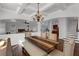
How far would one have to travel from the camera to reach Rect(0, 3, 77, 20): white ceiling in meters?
2.54

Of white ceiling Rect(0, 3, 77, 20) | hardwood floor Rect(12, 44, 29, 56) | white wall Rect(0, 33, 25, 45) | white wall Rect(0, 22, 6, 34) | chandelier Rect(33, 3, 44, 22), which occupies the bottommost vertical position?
hardwood floor Rect(12, 44, 29, 56)

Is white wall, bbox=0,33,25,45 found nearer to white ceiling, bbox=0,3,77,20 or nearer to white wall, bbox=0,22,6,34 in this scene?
white wall, bbox=0,22,6,34

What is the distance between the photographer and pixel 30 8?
8.36ft

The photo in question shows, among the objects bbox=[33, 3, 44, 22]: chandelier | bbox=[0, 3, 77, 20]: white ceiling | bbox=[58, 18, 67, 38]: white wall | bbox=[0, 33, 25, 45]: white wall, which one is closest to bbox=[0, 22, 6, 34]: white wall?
bbox=[0, 33, 25, 45]: white wall

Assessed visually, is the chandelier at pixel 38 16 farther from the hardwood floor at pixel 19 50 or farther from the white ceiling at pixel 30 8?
the hardwood floor at pixel 19 50

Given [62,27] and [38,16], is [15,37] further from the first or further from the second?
[62,27]

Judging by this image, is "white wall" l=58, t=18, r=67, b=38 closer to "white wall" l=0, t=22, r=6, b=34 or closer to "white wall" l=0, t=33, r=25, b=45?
"white wall" l=0, t=33, r=25, b=45

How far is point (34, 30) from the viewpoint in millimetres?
2553

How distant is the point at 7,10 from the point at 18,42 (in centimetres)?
53

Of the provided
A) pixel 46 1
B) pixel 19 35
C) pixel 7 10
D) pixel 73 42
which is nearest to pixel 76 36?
pixel 73 42

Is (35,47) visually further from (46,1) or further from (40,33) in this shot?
(46,1)

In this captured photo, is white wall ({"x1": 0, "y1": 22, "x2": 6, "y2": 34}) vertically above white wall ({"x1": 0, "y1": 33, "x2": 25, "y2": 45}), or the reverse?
white wall ({"x1": 0, "y1": 22, "x2": 6, "y2": 34})

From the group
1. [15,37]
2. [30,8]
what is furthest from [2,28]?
[30,8]

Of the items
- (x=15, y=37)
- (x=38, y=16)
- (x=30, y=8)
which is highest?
(x=30, y=8)
